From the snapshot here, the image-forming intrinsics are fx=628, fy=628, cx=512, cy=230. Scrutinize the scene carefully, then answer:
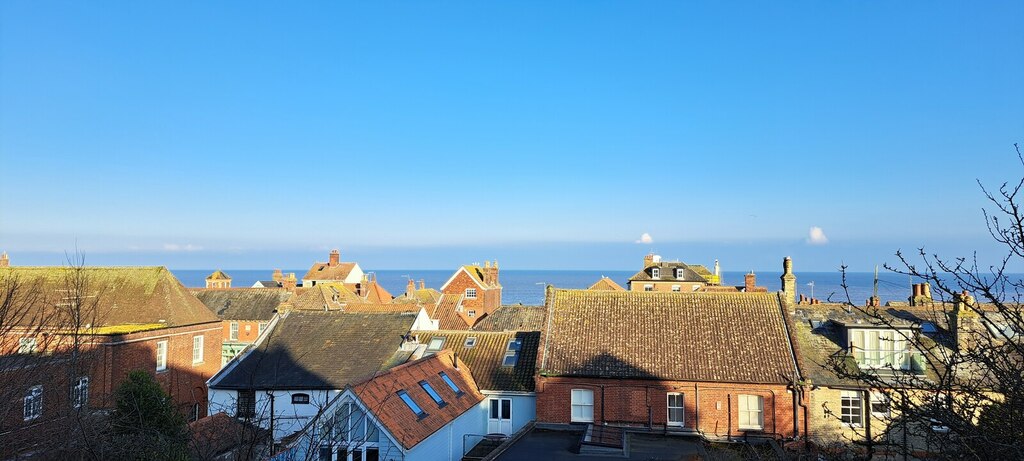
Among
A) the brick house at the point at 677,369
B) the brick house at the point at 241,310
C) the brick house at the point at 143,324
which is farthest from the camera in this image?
the brick house at the point at 241,310

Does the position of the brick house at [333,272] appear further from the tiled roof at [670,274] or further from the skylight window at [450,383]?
the skylight window at [450,383]

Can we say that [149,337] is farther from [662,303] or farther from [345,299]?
[345,299]

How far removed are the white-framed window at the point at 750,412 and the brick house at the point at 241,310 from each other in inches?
1627

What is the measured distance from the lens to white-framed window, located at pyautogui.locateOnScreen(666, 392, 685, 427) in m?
24.4

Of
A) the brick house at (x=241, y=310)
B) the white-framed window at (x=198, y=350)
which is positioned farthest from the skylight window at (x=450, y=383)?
the brick house at (x=241, y=310)

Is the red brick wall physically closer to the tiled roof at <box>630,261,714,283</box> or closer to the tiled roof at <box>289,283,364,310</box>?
the tiled roof at <box>289,283,364,310</box>

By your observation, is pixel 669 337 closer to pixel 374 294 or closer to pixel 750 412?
pixel 750 412

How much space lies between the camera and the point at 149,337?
30.9 metres

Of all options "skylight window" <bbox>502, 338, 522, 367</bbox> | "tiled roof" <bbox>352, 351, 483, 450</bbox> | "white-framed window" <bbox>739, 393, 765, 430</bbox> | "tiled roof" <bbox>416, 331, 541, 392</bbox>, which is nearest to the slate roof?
"tiled roof" <bbox>416, 331, 541, 392</bbox>

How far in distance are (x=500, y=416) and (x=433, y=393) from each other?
486 cm

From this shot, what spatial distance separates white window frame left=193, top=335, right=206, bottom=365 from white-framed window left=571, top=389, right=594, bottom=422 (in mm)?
21903

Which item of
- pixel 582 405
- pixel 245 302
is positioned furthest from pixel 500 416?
pixel 245 302

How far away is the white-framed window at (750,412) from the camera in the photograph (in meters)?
24.1

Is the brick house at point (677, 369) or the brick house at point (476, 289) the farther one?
the brick house at point (476, 289)
